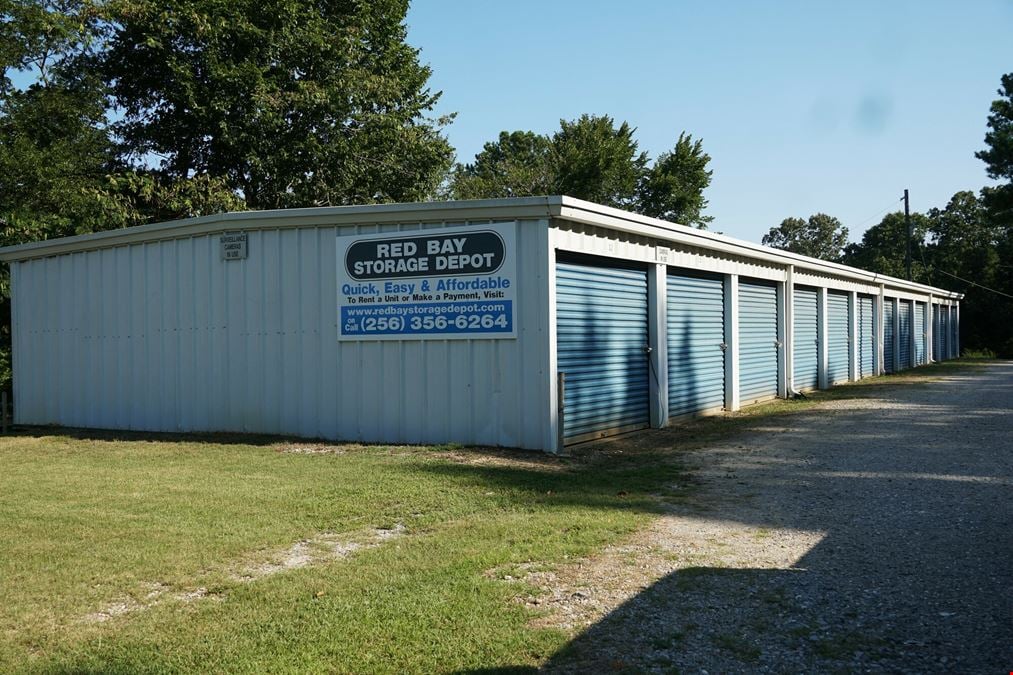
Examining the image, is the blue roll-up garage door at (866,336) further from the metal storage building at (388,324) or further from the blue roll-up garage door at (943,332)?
the blue roll-up garage door at (943,332)

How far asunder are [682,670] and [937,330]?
140 feet

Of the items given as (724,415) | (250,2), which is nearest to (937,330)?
(724,415)

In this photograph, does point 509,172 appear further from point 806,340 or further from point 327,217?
point 327,217

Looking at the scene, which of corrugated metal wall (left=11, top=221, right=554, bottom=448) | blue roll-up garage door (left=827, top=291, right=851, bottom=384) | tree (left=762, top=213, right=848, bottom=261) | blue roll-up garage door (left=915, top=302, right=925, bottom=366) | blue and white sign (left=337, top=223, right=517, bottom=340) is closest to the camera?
blue and white sign (left=337, top=223, right=517, bottom=340)

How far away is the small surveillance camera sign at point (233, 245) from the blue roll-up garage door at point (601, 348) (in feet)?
16.1

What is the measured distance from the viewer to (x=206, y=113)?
25891mm

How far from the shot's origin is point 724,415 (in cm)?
1684

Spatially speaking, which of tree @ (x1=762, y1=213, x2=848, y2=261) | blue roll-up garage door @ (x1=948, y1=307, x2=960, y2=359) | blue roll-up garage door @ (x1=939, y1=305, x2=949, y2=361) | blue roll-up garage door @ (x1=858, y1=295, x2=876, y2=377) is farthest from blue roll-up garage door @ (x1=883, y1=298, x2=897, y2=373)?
tree @ (x1=762, y1=213, x2=848, y2=261)

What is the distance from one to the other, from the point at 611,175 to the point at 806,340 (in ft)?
89.3

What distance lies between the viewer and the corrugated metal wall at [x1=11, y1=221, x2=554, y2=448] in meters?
11.7

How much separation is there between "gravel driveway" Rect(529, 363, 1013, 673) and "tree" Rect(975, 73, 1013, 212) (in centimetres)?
2917

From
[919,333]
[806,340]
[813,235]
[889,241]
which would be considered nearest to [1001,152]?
[919,333]

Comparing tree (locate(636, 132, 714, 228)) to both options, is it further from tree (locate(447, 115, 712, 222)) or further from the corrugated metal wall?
the corrugated metal wall

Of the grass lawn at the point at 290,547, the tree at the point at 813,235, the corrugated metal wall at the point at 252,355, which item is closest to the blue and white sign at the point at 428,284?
the corrugated metal wall at the point at 252,355
